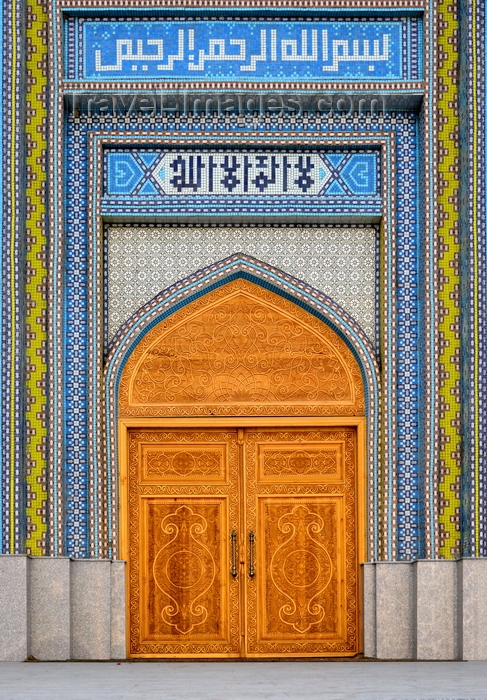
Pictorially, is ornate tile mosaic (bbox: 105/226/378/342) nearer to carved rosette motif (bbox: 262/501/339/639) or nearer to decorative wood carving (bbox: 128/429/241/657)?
decorative wood carving (bbox: 128/429/241/657)

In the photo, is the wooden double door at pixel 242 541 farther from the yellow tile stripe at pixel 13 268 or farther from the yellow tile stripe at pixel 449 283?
the yellow tile stripe at pixel 13 268

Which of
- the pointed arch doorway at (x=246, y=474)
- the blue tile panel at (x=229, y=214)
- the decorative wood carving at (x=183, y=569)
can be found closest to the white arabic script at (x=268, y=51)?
the blue tile panel at (x=229, y=214)

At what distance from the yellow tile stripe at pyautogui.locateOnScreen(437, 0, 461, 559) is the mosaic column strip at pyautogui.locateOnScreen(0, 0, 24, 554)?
2.73 metres

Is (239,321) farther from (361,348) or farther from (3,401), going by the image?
(3,401)

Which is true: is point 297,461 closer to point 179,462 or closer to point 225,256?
point 179,462

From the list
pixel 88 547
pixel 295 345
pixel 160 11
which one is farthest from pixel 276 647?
pixel 160 11

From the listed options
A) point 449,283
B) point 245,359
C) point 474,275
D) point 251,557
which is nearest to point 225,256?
point 245,359

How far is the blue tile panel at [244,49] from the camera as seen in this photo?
27.3ft

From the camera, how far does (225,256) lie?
8352 millimetres

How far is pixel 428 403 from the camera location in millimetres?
8133

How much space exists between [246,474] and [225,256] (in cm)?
147

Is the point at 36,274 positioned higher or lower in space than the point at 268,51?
lower

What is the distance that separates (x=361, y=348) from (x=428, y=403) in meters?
0.58

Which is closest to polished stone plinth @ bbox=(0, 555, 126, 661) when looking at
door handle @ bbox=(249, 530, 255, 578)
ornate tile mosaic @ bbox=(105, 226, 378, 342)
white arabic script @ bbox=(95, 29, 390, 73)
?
door handle @ bbox=(249, 530, 255, 578)
